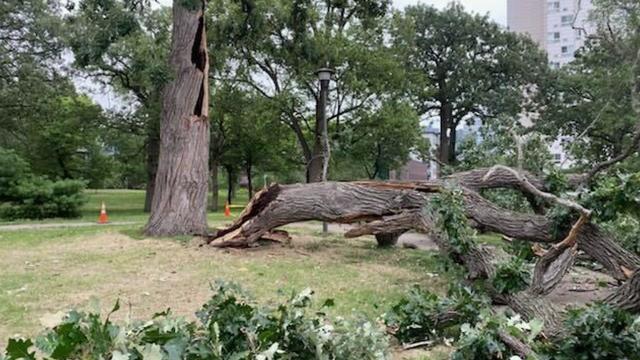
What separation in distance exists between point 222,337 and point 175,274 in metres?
4.06

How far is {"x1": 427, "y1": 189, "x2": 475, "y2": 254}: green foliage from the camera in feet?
15.4

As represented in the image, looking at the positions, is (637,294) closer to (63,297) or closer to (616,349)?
(616,349)

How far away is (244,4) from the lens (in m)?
11.5

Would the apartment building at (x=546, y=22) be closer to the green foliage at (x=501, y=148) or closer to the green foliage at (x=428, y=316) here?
the green foliage at (x=501, y=148)

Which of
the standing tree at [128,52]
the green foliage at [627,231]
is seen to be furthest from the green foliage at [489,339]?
the standing tree at [128,52]

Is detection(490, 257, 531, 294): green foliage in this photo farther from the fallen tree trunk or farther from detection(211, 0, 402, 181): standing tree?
detection(211, 0, 402, 181): standing tree

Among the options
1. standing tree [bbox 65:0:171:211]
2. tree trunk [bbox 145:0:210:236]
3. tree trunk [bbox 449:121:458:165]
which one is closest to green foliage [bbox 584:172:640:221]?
tree trunk [bbox 145:0:210:236]

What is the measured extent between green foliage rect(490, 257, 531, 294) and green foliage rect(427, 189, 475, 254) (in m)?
0.60

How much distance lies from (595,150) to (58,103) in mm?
20651

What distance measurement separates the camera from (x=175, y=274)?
606 centimetres

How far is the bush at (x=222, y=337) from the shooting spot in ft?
5.49

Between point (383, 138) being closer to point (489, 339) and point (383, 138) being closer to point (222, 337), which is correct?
point (489, 339)

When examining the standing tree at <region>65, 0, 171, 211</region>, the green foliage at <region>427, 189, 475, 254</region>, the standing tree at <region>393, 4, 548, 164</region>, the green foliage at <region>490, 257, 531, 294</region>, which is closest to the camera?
the green foliage at <region>490, 257, 531, 294</region>

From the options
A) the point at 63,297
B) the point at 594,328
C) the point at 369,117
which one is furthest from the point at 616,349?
the point at 369,117
